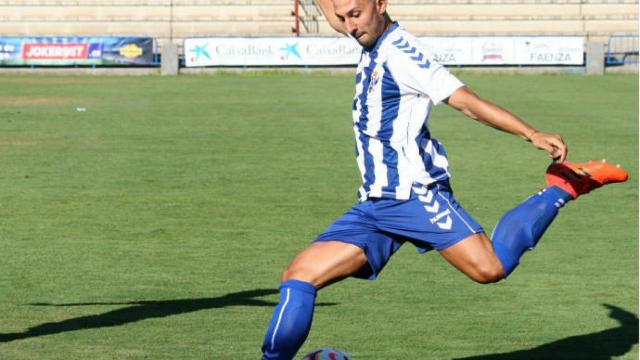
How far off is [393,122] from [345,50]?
35698 millimetres

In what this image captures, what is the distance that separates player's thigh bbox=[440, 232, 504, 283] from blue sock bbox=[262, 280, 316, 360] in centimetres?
80

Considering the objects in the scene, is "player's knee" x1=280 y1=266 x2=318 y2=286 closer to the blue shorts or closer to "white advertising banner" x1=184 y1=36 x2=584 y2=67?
the blue shorts

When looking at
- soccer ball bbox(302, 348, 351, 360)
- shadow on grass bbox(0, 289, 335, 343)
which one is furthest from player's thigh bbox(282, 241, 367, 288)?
shadow on grass bbox(0, 289, 335, 343)

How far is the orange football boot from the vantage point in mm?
6898

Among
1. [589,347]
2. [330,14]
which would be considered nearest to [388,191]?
[330,14]

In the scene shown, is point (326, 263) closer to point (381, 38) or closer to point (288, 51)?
point (381, 38)

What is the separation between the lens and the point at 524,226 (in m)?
6.52

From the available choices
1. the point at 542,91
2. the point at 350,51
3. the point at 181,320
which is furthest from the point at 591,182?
the point at 350,51

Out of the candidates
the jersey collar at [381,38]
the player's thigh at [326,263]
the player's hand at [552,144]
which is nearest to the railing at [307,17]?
the jersey collar at [381,38]

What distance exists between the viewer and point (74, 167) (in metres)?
16.7

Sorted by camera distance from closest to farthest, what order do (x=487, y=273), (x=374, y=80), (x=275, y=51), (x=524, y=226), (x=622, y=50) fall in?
1. (x=374, y=80)
2. (x=487, y=273)
3. (x=524, y=226)
4. (x=275, y=51)
5. (x=622, y=50)

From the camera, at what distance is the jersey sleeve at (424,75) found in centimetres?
583

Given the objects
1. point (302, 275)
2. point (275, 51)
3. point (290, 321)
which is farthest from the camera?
point (275, 51)

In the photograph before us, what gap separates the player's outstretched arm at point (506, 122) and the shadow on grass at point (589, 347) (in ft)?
6.54
